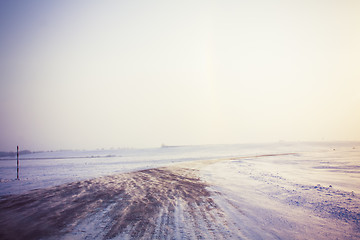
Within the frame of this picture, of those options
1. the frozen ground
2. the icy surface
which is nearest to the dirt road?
the frozen ground

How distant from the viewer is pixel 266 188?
11461mm

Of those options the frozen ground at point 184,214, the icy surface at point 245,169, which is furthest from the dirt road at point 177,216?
the icy surface at point 245,169

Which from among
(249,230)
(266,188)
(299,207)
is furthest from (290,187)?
(249,230)

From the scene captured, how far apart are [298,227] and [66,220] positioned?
771 cm

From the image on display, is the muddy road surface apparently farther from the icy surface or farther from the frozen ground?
the icy surface

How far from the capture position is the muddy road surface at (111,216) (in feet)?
17.5

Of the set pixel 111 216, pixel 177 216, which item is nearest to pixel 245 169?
pixel 177 216

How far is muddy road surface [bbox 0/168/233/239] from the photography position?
5.35m

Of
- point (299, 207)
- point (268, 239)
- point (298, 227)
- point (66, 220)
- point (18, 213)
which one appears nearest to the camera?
point (268, 239)

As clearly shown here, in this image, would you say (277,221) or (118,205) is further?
(118,205)

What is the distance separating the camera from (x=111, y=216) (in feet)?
22.0

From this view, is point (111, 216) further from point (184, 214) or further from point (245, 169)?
point (245, 169)

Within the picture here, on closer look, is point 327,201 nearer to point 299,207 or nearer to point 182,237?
point 299,207

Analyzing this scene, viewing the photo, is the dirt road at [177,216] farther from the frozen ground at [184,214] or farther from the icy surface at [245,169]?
the icy surface at [245,169]
